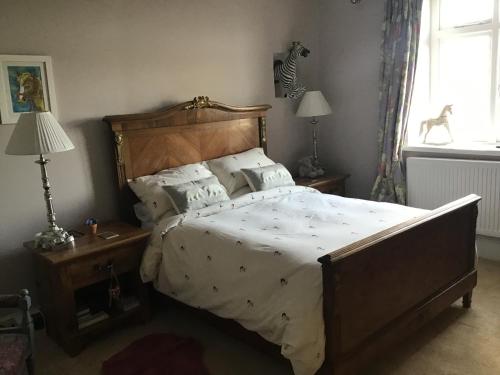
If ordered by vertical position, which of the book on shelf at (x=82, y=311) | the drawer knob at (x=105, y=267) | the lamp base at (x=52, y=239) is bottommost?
the book on shelf at (x=82, y=311)

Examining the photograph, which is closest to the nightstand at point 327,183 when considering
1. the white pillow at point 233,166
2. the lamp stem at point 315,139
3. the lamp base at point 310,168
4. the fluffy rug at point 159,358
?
the lamp base at point 310,168

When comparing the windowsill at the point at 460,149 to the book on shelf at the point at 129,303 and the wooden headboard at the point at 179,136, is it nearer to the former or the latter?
the wooden headboard at the point at 179,136

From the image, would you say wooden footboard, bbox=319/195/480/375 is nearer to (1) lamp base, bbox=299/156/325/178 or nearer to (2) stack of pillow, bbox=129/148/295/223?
(2) stack of pillow, bbox=129/148/295/223

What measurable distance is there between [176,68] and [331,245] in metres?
1.95

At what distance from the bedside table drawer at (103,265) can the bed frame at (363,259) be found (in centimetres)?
50

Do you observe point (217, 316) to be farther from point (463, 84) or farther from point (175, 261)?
point (463, 84)

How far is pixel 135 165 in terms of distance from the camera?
323 centimetres

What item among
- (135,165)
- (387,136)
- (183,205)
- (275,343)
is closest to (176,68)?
(135,165)

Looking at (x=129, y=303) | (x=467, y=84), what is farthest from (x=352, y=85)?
(x=129, y=303)

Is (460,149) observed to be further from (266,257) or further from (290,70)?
(266,257)

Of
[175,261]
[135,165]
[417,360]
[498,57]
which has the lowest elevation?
[417,360]

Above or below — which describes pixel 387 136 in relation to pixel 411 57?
below

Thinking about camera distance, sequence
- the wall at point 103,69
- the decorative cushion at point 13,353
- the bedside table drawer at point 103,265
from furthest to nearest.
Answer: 1. the wall at point 103,69
2. the bedside table drawer at point 103,265
3. the decorative cushion at point 13,353

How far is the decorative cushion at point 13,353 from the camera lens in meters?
1.84
